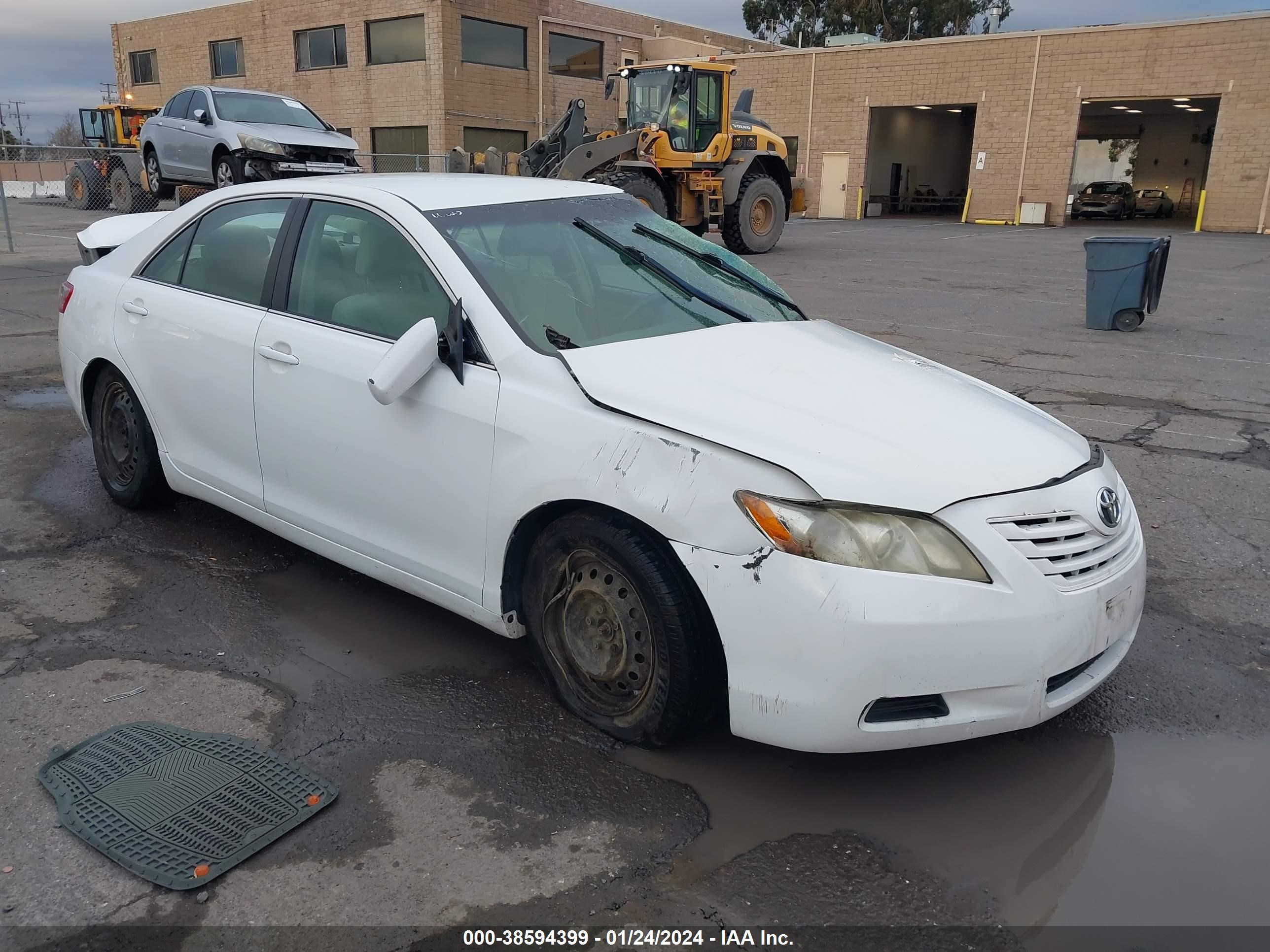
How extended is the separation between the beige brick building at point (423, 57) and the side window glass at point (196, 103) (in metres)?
15.6

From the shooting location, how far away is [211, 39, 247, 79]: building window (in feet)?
131

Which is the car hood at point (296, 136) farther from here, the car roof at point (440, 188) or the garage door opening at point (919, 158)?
the garage door opening at point (919, 158)

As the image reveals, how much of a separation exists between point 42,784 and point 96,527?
2.32m

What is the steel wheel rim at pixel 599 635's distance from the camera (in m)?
3.06

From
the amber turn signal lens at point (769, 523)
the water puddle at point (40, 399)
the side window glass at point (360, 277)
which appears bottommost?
the water puddle at point (40, 399)

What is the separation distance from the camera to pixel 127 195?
25984 mm

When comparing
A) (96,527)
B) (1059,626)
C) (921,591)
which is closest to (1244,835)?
(1059,626)

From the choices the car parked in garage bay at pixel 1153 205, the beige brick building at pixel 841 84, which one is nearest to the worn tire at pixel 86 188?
the beige brick building at pixel 841 84

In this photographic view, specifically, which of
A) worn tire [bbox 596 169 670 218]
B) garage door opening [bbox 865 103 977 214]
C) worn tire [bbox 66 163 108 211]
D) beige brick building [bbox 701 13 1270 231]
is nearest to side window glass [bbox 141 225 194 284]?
worn tire [bbox 596 169 670 218]

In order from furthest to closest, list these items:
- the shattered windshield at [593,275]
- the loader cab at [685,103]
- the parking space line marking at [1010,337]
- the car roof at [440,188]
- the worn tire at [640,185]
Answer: the loader cab at [685,103], the worn tire at [640,185], the parking space line marking at [1010,337], the car roof at [440,188], the shattered windshield at [593,275]

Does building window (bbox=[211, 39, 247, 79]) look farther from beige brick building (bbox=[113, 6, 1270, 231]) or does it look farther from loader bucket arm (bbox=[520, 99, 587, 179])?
loader bucket arm (bbox=[520, 99, 587, 179])

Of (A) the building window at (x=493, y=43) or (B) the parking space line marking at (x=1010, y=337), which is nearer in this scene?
(B) the parking space line marking at (x=1010, y=337)

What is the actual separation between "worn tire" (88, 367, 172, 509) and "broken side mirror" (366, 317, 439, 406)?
6.41 ft

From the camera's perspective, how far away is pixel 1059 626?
9.14 ft
